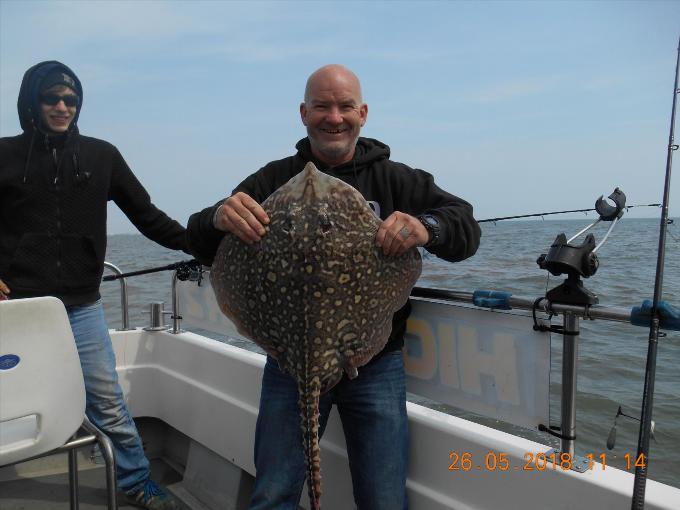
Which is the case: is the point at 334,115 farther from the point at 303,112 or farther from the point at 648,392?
the point at 648,392

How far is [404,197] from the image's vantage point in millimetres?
2445

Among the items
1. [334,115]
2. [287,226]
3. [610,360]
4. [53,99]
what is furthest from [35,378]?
[610,360]

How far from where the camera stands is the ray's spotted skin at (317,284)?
191 centimetres

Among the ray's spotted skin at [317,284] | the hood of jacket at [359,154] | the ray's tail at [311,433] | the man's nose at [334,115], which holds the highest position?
the man's nose at [334,115]

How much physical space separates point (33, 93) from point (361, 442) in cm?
270

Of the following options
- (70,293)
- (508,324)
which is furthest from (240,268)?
(70,293)

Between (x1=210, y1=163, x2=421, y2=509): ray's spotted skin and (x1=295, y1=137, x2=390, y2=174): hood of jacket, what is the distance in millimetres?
483

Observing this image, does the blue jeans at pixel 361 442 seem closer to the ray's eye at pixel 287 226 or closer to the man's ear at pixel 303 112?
the ray's eye at pixel 287 226

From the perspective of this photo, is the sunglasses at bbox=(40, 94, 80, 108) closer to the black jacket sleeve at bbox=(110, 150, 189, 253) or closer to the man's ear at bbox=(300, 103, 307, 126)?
the black jacket sleeve at bbox=(110, 150, 189, 253)

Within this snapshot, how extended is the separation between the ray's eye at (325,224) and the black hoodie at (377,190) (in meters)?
0.51

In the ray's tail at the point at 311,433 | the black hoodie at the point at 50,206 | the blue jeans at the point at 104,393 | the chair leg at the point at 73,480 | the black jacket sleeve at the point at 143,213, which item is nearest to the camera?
the ray's tail at the point at 311,433

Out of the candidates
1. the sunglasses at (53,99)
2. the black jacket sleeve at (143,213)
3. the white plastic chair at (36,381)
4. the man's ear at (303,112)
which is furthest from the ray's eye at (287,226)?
the sunglasses at (53,99)
